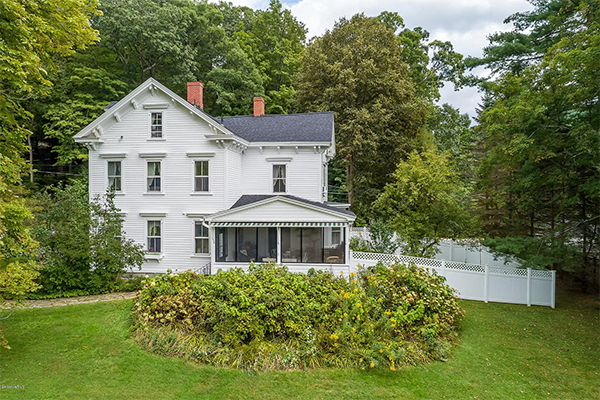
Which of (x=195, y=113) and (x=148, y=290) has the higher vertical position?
(x=195, y=113)

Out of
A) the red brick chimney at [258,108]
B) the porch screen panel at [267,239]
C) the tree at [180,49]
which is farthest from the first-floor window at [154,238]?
the tree at [180,49]

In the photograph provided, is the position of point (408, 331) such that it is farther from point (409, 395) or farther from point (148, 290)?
point (148, 290)

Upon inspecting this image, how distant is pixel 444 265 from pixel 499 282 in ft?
7.26

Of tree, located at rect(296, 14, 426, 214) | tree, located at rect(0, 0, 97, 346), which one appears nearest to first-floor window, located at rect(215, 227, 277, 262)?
tree, located at rect(0, 0, 97, 346)

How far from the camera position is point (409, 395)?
8.11m

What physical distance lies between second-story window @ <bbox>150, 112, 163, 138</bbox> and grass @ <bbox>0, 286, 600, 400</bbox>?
977 cm

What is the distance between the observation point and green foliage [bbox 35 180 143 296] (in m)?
15.1

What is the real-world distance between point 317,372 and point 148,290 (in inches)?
240

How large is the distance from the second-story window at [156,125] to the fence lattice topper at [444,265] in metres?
11.6

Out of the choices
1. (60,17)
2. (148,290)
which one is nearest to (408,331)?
(148,290)

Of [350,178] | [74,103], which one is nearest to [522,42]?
[350,178]

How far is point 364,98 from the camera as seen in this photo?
2948 cm

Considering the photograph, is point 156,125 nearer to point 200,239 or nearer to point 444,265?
point 200,239

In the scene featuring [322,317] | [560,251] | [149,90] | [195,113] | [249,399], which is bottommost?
[249,399]
